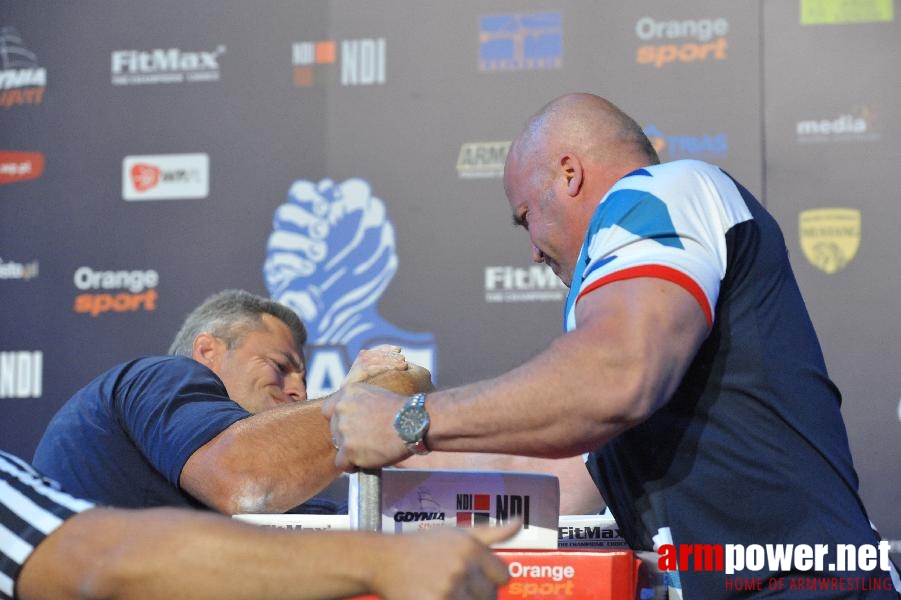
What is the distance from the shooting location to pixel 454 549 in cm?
122

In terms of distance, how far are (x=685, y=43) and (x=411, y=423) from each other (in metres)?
3.19

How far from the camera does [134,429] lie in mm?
2604

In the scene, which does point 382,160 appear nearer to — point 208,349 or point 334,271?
point 334,271

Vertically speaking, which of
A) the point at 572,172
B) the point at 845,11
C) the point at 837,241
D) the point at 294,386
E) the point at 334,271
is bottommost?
the point at 294,386

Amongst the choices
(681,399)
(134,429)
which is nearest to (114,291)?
(134,429)

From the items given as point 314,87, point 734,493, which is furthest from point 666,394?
point 314,87

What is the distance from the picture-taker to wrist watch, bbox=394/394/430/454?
70.7 inches

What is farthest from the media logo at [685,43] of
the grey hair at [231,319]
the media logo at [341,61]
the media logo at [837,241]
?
the grey hair at [231,319]

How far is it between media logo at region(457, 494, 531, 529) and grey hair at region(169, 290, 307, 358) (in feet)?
5.23

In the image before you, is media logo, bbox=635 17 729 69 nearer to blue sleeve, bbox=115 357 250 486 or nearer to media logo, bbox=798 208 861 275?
media logo, bbox=798 208 861 275

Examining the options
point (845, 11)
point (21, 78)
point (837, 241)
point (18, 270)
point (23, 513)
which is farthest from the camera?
point (21, 78)

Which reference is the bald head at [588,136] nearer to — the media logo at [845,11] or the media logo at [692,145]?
the media logo at [692,145]

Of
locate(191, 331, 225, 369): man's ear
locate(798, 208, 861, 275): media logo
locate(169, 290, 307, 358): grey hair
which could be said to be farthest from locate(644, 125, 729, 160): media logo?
locate(191, 331, 225, 369): man's ear

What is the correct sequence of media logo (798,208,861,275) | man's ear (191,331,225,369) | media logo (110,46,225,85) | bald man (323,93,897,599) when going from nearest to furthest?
→ bald man (323,93,897,599)
man's ear (191,331,225,369)
media logo (798,208,861,275)
media logo (110,46,225,85)
